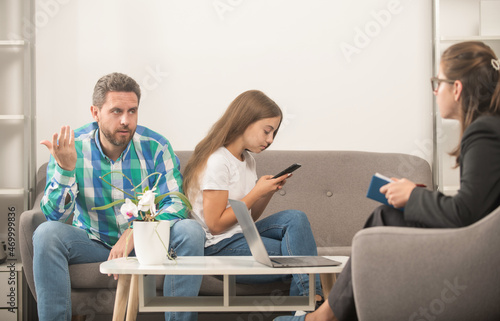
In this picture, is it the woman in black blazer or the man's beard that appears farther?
the man's beard

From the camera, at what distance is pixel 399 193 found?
1.46 metres

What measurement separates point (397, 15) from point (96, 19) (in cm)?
158

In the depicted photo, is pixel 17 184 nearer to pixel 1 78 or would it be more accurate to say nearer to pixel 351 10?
pixel 1 78

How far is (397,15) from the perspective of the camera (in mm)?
2994

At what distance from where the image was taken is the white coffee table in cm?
155

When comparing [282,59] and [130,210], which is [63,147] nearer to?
[130,210]

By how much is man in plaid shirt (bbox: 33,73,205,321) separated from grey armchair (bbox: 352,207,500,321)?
31.3 inches

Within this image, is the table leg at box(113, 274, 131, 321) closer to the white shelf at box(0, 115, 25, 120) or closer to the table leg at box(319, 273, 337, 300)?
the table leg at box(319, 273, 337, 300)

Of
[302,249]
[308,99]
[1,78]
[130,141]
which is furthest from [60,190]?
[308,99]

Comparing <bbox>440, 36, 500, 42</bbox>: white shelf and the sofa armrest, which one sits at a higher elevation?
<bbox>440, 36, 500, 42</bbox>: white shelf

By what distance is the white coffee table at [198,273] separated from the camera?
5.08ft

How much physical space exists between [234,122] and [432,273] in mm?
1115

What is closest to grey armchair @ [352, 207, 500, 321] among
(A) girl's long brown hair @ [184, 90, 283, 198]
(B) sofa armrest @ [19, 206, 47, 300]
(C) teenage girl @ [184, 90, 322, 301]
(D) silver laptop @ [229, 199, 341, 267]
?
(D) silver laptop @ [229, 199, 341, 267]

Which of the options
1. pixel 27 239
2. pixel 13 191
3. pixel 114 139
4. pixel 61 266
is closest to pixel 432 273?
pixel 61 266
